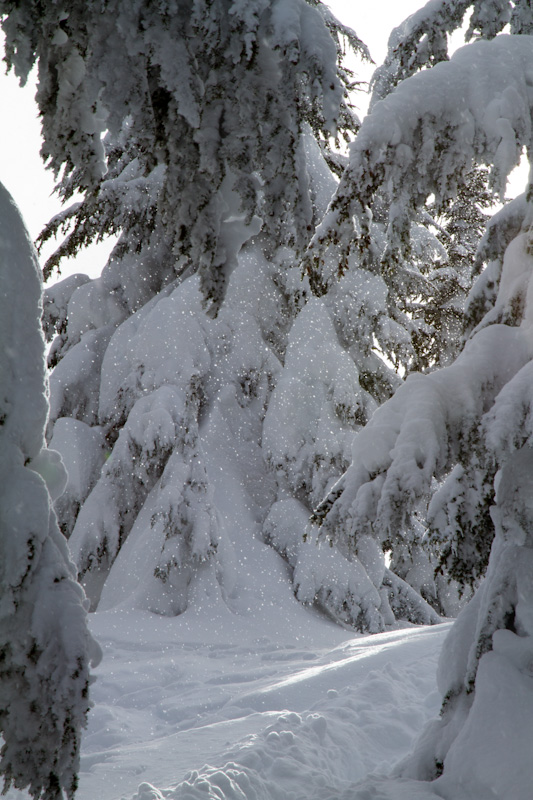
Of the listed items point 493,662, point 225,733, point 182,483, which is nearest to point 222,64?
point 493,662

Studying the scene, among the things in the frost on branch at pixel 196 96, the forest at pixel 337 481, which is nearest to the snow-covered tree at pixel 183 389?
the forest at pixel 337 481

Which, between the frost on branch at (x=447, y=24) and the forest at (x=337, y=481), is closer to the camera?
the forest at (x=337, y=481)

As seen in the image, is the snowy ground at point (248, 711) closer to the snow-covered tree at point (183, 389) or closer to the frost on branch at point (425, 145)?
the snow-covered tree at point (183, 389)

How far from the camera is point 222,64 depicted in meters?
2.34

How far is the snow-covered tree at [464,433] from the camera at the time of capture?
10.0ft

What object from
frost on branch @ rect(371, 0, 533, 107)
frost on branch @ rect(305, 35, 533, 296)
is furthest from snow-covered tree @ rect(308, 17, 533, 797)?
frost on branch @ rect(371, 0, 533, 107)

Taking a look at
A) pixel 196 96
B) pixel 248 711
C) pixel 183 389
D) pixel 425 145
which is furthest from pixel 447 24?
pixel 183 389

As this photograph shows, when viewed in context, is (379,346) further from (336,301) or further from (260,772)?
(260,772)

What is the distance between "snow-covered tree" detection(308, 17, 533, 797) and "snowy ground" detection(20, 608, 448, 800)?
2.63 feet

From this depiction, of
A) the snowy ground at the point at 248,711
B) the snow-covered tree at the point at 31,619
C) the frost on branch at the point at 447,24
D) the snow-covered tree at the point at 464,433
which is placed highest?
the frost on branch at the point at 447,24

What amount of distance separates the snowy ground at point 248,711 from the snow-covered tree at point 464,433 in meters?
0.80

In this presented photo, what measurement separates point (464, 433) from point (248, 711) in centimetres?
369

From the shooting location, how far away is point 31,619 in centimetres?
193

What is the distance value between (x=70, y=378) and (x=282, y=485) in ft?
14.9
